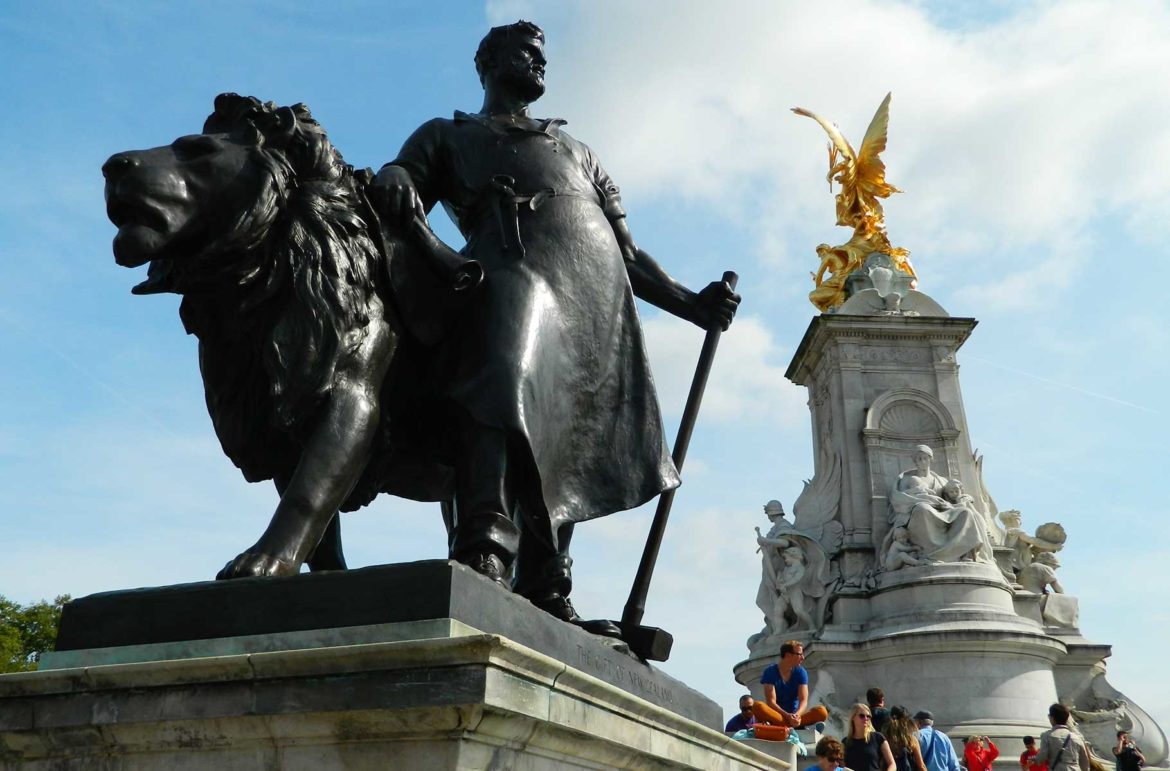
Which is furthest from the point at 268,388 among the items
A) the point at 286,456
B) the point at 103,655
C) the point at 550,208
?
the point at 550,208

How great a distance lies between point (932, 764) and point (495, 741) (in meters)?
8.07

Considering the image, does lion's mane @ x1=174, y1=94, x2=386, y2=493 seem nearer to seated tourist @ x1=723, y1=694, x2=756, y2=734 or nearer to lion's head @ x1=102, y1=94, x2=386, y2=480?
lion's head @ x1=102, y1=94, x2=386, y2=480

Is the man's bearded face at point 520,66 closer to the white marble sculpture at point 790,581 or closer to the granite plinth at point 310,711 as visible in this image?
the granite plinth at point 310,711

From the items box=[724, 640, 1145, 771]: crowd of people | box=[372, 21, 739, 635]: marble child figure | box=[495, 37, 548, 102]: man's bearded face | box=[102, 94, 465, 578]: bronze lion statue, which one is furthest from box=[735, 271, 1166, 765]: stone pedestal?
box=[102, 94, 465, 578]: bronze lion statue

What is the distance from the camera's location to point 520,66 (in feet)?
15.3

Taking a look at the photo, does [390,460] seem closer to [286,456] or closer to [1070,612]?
[286,456]

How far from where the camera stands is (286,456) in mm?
3674

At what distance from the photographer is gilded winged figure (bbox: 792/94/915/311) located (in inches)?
1016

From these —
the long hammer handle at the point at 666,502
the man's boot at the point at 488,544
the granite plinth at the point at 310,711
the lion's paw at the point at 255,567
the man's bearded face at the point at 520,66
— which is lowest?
the granite plinth at the point at 310,711

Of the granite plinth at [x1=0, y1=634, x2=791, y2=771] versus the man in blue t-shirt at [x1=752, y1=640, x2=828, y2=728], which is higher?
the man in blue t-shirt at [x1=752, y1=640, x2=828, y2=728]

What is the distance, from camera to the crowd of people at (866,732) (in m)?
8.47

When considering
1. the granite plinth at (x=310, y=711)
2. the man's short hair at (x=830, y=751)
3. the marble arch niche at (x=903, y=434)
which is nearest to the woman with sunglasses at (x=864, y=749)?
the man's short hair at (x=830, y=751)

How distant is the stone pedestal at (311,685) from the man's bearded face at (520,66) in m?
2.21

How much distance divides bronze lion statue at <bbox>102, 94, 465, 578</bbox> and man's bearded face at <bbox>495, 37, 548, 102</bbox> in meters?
1.04
